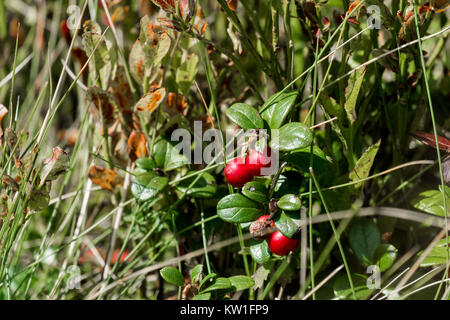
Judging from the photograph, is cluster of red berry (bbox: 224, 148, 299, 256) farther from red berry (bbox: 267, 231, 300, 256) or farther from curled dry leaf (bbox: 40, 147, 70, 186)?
curled dry leaf (bbox: 40, 147, 70, 186)

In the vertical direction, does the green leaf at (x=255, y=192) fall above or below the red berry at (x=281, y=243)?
above

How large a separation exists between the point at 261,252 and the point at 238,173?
176 mm

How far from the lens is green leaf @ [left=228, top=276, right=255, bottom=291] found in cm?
101

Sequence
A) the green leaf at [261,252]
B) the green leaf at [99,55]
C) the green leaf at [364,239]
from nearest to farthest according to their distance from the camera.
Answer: the green leaf at [261,252]
the green leaf at [364,239]
the green leaf at [99,55]

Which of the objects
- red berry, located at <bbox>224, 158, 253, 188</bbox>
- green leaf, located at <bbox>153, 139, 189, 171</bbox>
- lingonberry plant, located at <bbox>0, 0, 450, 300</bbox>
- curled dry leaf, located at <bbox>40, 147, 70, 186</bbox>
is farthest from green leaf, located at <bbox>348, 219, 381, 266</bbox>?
curled dry leaf, located at <bbox>40, 147, 70, 186</bbox>

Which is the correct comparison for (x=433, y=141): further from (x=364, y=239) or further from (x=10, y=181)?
(x=10, y=181)

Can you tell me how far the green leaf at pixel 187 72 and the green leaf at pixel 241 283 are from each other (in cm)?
51

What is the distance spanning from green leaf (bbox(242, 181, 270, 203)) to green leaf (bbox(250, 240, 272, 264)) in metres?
0.10

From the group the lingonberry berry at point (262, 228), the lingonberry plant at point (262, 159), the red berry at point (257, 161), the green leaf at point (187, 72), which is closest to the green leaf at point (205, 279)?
the lingonberry plant at point (262, 159)

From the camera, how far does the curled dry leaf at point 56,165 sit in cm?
103

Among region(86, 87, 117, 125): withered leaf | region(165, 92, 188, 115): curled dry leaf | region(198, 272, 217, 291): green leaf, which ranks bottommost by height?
region(198, 272, 217, 291): green leaf

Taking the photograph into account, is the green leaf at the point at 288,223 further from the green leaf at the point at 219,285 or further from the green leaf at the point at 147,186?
the green leaf at the point at 147,186
